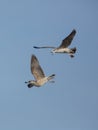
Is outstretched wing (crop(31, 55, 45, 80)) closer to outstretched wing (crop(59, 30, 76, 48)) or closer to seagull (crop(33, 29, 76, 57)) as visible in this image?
seagull (crop(33, 29, 76, 57))

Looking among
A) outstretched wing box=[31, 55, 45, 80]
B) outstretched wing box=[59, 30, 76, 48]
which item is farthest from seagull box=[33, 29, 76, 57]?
outstretched wing box=[31, 55, 45, 80]

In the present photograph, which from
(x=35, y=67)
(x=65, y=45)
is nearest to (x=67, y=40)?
(x=65, y=45)

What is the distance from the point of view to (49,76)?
34.8 feet

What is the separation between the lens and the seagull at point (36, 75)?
37.2 feet

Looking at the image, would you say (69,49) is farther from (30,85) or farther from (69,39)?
(30,85)

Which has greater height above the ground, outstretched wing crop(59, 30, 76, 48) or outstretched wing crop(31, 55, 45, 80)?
outstretched wing crop(59, 30, 76, 48)

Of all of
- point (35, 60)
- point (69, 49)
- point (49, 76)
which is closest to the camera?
point (49, 76)

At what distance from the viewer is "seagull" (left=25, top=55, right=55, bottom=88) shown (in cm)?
1134

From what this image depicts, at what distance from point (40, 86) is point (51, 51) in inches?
59.1

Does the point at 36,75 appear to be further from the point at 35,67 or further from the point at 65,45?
the point at 65,45

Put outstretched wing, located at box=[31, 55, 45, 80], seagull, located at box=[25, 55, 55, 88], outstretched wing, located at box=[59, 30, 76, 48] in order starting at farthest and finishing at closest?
outstretched wing, located at box=[31, 55, 45, 80], outstretched wing, located at box=[59, 30, 76, 48], seagull, located at box=[25, 55, 55, 88]

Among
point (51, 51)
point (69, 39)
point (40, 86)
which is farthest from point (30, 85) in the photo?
point (69, 39)

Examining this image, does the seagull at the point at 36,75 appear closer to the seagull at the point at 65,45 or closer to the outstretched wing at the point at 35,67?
the outstretched wing at the point at 35,67

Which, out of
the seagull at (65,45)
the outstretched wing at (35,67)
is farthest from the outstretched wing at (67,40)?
the outstretched wing at (35,67)
